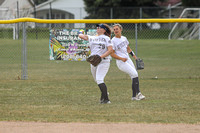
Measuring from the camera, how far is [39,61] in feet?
63.1

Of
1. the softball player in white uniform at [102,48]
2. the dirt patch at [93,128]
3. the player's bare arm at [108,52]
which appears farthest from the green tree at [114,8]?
the dirt patch at [93,128]

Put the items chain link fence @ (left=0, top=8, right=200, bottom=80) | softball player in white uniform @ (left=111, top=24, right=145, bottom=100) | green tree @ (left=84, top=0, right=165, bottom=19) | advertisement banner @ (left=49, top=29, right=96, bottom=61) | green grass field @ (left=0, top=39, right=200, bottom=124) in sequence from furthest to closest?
1. green tree @ (left=84, top=0, right=165, bottom=19)
2. chain link fence @ (left=0, top=8, right=200, bottom=80)
3. advertisement banner @ (left=49, top=29, right=96, bottom=61)
4. softball player in white uniform @ (left=111, top=24, right=145, bottom=100)
5. green grass field @ (left=0, top=39, right=200, bottom=124)

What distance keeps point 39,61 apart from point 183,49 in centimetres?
841

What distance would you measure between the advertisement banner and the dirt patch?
20.9 feet

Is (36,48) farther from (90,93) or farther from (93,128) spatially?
(93,128)

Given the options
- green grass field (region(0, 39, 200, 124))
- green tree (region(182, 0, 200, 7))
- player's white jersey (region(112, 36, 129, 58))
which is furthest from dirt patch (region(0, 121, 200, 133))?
green tree (region(182, 0, 200, 7))

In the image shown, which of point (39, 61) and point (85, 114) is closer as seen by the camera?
point (85, 114)

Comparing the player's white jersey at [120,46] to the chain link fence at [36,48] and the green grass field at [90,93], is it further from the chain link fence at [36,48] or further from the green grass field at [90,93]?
the chain link fence at [36,48]

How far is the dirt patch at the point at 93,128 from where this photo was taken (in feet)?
20.4

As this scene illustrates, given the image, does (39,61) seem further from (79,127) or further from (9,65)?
(79,127)

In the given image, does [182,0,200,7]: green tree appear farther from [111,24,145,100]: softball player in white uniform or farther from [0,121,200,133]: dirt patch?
[0,121,200,133]: dirt patch

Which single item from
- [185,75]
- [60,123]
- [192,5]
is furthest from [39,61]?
[192,5]

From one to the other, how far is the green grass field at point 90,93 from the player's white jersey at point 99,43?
1121mm

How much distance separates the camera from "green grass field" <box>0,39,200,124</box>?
7.43 metres
